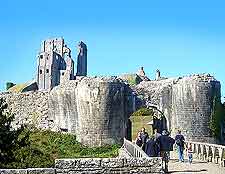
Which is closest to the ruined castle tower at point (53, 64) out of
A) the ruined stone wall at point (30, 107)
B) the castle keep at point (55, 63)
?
the castle keep at point (55, 63)

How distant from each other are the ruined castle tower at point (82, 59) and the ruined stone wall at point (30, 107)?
4706cm

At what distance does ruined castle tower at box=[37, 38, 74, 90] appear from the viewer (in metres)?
89.5

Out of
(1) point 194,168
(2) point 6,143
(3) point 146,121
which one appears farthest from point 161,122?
(1) point 194,168

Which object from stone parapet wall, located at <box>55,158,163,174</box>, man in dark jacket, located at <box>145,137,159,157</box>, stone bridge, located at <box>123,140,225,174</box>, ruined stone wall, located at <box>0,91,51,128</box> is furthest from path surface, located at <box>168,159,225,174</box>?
ruined stone wall, located at <box>0,91,51,128</box>

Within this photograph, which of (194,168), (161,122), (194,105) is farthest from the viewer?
(161,122)

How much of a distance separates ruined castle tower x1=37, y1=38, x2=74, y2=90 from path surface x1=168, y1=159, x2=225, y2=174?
2712 inches

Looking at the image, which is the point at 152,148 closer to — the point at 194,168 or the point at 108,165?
the point at 194,168

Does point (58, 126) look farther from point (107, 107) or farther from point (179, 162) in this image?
point (179, 162)

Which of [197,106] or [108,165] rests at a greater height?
[197,106]

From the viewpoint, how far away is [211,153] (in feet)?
70.0

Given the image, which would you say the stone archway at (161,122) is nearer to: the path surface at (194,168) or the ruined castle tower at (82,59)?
the path surface at (194,168)

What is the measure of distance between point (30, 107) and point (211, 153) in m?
26.5

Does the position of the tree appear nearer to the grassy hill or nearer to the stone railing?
the grassy hill

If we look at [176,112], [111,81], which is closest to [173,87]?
[176,112]
